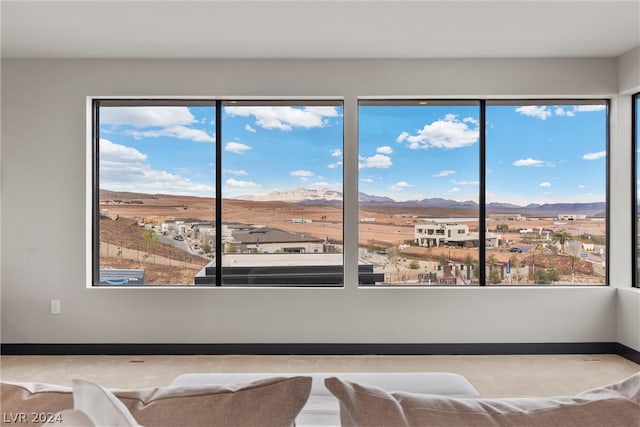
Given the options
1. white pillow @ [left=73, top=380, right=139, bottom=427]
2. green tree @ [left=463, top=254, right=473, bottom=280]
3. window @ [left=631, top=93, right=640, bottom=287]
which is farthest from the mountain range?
white pillow @ [left=73, top=380, right=139, bottom=427]

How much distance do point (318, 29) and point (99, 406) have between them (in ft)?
9.87

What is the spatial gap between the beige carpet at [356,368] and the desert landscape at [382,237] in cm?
71

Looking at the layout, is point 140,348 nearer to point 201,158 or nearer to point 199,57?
point 201,158

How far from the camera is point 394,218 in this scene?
4078 mm

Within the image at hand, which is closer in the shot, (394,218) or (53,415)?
(53,415)

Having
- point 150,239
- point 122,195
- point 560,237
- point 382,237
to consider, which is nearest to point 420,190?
point 382,237

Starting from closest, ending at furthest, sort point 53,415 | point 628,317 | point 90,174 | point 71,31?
point 53,415 → point 71,31 → point 628,317 → point 90,174

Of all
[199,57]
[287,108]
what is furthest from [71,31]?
[287,108]

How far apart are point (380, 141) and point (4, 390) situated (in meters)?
3.55

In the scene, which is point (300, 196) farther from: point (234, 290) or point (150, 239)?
point (150, 239)

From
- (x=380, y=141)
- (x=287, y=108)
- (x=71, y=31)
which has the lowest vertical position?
(x=380, y=141)

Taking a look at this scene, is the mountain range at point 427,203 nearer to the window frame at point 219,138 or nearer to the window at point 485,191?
the window at point 485,191

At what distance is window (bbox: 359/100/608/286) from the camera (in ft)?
13.3

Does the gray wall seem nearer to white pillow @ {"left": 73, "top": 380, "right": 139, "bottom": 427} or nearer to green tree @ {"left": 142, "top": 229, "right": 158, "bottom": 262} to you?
green tree @ {"left": 142, "top": 229, "right": 158, "bottom": 262}
